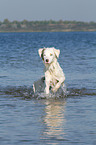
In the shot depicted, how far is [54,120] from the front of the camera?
9531 mm

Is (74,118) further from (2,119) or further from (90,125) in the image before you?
(2,119)

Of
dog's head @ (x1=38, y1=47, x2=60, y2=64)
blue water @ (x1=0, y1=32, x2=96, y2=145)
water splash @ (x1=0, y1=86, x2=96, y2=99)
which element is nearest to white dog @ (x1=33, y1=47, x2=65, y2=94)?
dog's head @ (x1=38, y1=47, x2=60, y2=64)

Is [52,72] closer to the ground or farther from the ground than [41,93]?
farther from the ground

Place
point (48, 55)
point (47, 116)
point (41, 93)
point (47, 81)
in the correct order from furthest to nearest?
point (41, 93)
point (47, 81)
point (48, 55)
point (47, 116)

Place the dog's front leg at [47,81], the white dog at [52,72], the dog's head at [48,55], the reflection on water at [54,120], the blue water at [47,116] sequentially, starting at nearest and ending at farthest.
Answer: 1. the blue water at [47,116]
2. the reflection on water at [54,120]
3. the dog's head at [48,55]
4. the white dog at [52,72]
5. the dog's front leg at [47,81]

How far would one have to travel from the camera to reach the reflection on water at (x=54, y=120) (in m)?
8.22

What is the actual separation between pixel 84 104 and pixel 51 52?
1780mm

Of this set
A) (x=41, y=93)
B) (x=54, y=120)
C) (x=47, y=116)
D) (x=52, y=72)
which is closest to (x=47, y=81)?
(x=52, y=72)

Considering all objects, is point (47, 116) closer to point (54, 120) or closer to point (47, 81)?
point (54, 120)

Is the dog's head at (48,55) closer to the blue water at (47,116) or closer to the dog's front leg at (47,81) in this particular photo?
the dog's front leg at (47,81)

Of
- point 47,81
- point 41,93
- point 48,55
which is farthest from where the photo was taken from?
point 41,93

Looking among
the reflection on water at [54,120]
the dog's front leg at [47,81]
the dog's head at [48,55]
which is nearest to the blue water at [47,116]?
the reflection on water at [54,120]

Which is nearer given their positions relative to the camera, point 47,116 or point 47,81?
point 47,116

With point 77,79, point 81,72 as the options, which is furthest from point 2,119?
point 81,72
